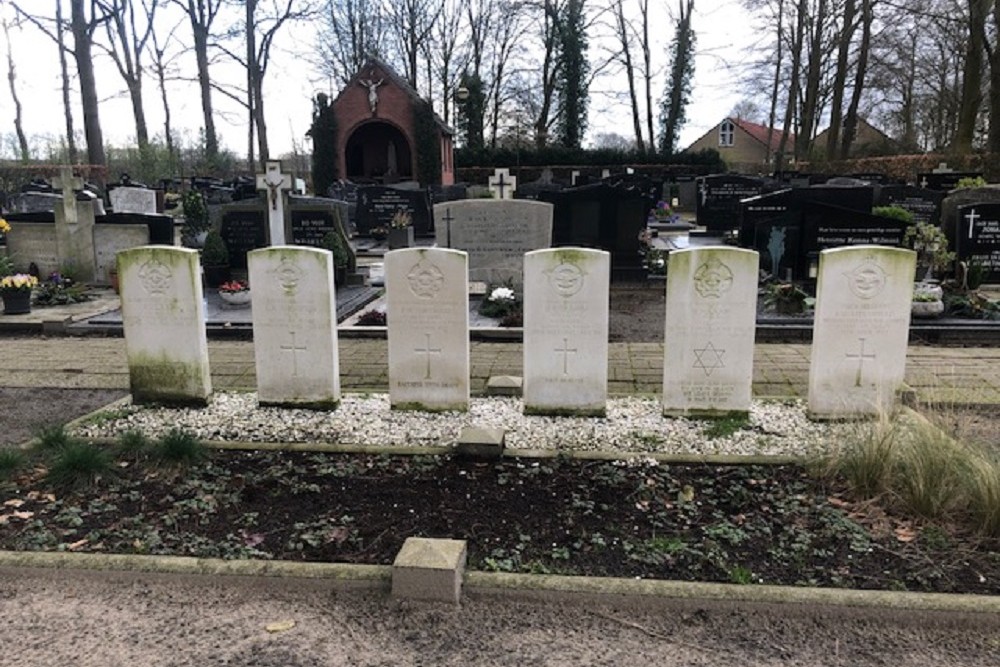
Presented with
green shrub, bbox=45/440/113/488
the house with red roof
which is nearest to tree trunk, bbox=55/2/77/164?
green shrub, bbox=45/440/113/488

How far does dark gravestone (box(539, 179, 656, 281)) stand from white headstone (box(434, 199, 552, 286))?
1390 millimetres

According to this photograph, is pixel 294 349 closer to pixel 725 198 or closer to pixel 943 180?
pixel 725 198

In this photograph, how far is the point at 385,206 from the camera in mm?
21547

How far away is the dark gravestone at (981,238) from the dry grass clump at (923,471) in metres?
8.81

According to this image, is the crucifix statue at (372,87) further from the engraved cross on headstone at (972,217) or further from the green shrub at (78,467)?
the green shrub at (78,467)

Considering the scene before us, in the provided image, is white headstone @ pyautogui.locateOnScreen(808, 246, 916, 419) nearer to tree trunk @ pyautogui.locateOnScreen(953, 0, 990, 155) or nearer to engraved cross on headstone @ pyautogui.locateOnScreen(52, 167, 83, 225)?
engraved cross on headstone @ pyautogui.locateOnScreen(52, 167, 83, 225)

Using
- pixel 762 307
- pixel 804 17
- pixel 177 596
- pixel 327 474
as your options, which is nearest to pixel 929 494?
pixel 327 474

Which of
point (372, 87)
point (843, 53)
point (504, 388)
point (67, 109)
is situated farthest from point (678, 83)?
point (504, 388)

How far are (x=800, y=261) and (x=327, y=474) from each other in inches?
370

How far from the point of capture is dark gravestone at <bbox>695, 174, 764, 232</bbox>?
22203 mm

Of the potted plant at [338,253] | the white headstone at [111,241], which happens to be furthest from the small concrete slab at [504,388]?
the white headstone at [111,241]

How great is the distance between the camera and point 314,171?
3509 centimetres

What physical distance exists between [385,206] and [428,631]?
756 inches

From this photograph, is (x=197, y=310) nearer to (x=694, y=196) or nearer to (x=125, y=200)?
(x=125, y=200)
